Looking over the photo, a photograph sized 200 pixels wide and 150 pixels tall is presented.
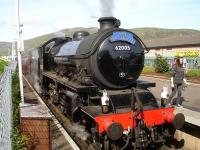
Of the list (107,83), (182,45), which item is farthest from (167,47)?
(107,83)

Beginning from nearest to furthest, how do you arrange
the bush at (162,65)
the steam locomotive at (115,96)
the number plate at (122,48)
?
the steam locomotive at (115,96) < the number plate at (122,48) < the bush at (162,65)

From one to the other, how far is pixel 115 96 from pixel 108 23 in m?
2.07

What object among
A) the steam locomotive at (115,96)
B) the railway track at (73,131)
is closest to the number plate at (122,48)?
the steam locomotive at (115,96)

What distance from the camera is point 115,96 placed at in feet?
25.8

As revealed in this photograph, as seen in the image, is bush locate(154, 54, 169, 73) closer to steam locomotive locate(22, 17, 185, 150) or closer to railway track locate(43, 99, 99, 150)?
railway track locate(43, 99, 99, 150)

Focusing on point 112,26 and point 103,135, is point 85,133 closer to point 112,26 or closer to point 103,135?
point 103,135

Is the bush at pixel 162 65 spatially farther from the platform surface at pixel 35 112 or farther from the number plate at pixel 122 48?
the platform surface at pixel 35 112

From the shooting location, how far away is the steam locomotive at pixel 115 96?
724 cm

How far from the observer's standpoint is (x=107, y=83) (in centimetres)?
840

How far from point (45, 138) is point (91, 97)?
93.7 inches

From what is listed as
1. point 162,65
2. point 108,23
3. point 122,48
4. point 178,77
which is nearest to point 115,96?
point 122,48

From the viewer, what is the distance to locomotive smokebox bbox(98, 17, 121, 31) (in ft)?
28.8

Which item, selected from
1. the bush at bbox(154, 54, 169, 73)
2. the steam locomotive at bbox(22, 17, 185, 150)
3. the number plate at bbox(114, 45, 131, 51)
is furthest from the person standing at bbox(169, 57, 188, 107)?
the bush at bbox(154, 54, 169, 73)

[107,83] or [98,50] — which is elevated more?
[98,50]
